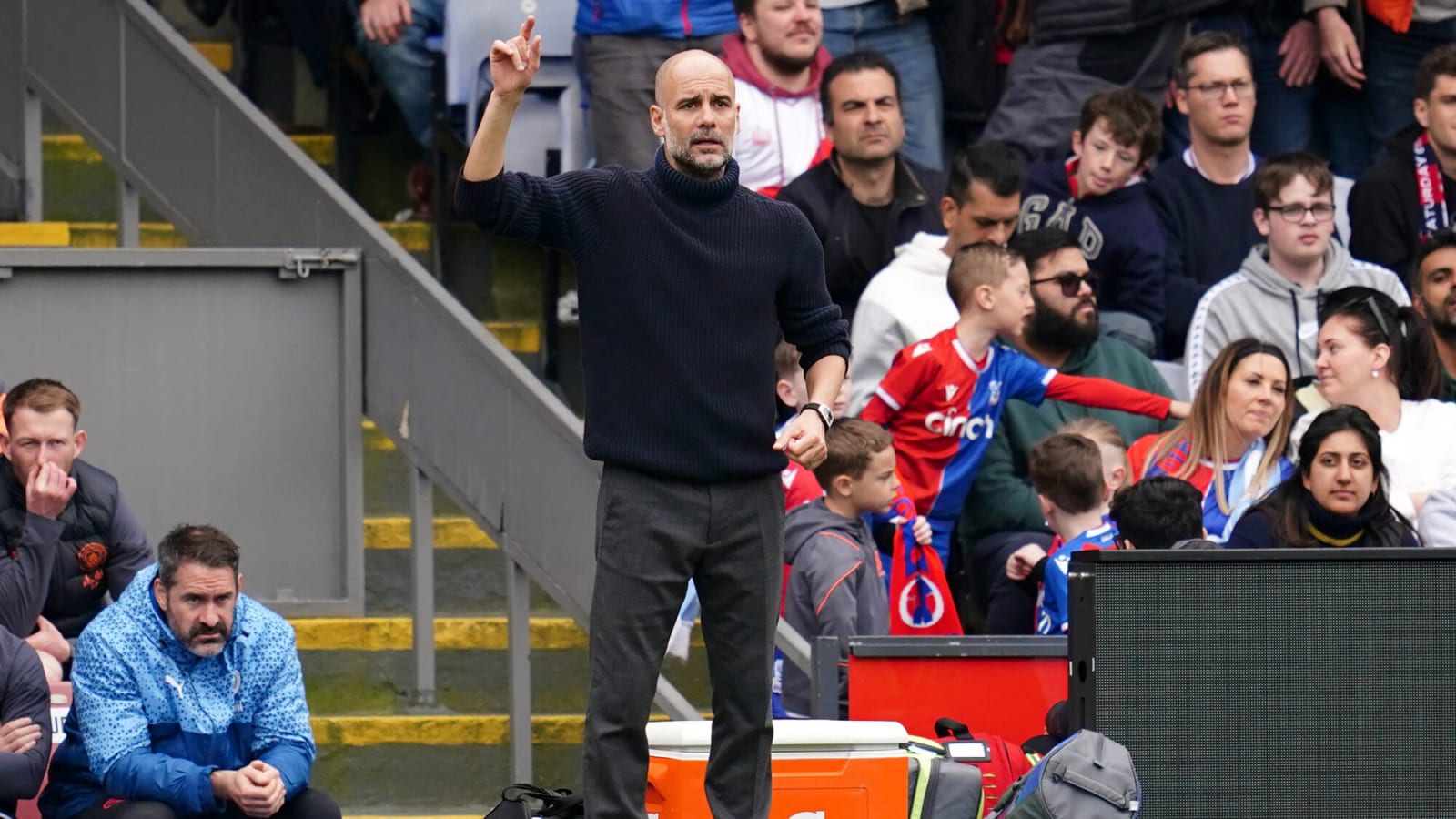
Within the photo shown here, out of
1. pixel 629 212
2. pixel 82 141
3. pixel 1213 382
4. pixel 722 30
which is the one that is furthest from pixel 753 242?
pixel 82 141

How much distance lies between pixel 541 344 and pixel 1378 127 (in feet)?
10.9

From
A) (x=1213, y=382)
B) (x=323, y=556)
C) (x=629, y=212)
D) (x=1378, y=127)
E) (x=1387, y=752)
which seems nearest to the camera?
(x=629, y=212)

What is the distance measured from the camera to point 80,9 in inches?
337

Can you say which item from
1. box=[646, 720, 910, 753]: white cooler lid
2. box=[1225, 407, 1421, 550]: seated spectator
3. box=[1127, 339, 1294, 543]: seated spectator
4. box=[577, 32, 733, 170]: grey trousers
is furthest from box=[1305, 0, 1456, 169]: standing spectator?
box=[646, 720, 910, 753]: white cooler lid

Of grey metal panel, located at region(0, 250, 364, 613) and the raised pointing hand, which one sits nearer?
the raised pointing hand

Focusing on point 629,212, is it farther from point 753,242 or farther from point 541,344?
point 541,344

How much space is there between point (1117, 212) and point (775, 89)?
128 cm

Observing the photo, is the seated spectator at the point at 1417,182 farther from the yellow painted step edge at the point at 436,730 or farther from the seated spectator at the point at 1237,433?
the yellow painted step edge at the point at 436,730

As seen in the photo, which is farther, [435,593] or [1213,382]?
[435,593]

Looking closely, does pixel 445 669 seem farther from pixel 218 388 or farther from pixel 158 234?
pixel 158 234

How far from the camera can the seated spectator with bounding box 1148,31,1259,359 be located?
8.29m

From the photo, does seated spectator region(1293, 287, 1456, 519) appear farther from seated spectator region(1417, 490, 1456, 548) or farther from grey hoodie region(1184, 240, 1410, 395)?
grey hoodie region(1184, 240, 1410, 395)

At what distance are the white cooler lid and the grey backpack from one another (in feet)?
1.61

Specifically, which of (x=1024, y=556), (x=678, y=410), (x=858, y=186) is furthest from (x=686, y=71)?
(x=858, y=186)
